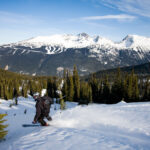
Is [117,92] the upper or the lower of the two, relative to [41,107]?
lower

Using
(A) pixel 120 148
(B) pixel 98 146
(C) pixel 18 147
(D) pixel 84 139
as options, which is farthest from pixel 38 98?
(A) pixel 120 148

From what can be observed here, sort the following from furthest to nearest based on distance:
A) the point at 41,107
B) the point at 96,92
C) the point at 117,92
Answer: the point at 96,92 < the point at 117,92 < the point at 41,107

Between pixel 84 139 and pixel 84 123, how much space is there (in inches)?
181

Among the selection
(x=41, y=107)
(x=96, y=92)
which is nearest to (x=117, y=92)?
(x=96, y=92)

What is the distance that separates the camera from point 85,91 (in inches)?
2373

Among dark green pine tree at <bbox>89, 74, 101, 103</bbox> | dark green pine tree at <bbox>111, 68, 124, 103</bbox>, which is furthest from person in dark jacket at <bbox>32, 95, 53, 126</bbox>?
dark green pine tree at <bbox>89, 74, 101, 103</bbox>

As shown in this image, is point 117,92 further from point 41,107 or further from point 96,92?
point 41,107

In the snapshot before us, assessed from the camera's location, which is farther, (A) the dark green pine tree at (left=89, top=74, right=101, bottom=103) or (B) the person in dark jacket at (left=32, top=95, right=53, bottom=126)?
(A) the dark green pine tree at (left=89, top=74, right=101, bottom=103)

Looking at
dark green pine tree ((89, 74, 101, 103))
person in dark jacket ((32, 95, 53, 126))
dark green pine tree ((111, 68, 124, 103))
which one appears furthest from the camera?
dark green pine tree ((89, 74, 101, 103))

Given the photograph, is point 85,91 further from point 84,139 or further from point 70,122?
point 84,139

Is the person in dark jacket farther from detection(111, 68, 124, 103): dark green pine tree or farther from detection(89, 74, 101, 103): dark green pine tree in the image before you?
detection(89, 74, 101, 103): dark green pine tree

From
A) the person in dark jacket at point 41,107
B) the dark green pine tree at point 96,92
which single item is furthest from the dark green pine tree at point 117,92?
the person in dark jacket at point 41,107

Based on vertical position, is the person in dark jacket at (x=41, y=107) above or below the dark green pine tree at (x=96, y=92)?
above

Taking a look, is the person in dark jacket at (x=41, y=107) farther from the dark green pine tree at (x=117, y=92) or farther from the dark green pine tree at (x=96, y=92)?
the dark green pine tree at (x=96, y=92)
